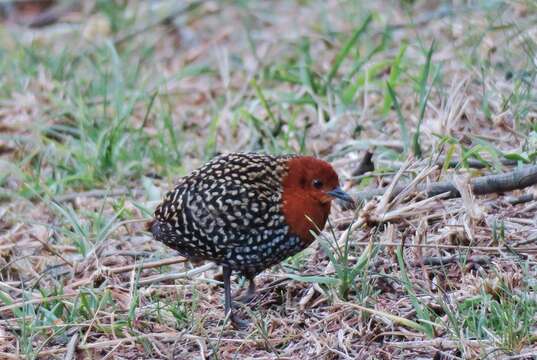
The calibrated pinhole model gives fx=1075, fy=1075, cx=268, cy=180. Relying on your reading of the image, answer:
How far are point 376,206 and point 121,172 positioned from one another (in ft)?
6.96

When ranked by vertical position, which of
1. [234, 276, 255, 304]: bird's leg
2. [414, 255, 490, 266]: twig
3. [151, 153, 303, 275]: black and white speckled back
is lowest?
[234, 276, 255, 304]: bird's leg

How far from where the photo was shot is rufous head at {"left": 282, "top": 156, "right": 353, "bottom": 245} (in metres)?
4.83

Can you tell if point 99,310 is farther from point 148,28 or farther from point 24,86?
point 148,28

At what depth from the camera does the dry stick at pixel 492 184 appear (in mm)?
5027

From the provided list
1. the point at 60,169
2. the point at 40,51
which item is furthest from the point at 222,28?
the point at 60,169

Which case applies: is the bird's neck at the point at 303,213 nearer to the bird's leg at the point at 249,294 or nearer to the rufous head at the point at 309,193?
the rufous head at the point at 309,193

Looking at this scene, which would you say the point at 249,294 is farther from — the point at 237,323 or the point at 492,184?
the point at 492,184

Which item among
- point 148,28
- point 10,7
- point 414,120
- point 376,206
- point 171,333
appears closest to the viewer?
point 171,333

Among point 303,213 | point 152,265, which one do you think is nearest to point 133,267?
point 152,265

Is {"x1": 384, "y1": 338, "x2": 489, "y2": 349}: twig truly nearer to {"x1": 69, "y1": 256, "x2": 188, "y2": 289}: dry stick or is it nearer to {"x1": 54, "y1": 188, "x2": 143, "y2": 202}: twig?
{"x1": 69, "y1": 256, "x2": 188, "y2": 289}: dry stick

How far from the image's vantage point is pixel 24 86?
795 cm

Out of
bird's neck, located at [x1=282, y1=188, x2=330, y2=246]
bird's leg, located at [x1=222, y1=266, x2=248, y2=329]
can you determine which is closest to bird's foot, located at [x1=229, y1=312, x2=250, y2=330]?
bird's leg, located at [x1=222, y1=266, x2=248, y2=329]

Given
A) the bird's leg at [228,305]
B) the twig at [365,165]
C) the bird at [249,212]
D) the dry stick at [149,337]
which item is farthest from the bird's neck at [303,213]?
the twig at [365,165]

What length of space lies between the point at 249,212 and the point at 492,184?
1.20 meters
